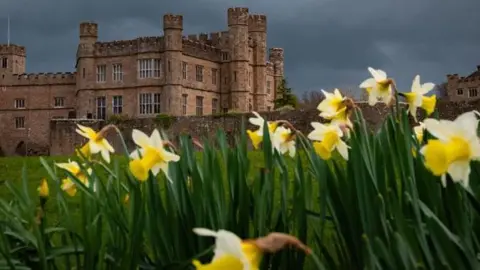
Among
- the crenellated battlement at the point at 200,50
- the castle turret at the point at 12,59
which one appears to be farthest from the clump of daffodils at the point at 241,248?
the castle turret at the point at 12,59

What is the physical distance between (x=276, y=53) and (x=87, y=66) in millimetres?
17781

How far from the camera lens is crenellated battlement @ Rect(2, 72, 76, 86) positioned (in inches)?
1876

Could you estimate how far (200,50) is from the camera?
42438mm

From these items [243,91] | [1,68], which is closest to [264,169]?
[243,91]

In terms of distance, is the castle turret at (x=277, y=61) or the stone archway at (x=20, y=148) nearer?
the stone archway at (x=20, y=148)

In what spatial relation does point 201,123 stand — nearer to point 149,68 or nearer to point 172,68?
point 172,68

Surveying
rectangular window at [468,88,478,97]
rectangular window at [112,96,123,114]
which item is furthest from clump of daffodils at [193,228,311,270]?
rectangular window at [468,88,478,97]

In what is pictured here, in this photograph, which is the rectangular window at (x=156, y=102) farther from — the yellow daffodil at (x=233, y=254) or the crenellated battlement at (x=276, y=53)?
the yellow daffodil at (x=233, y=254)

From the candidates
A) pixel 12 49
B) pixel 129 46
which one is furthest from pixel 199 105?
pixel 12 49

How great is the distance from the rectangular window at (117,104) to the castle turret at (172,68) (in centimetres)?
301

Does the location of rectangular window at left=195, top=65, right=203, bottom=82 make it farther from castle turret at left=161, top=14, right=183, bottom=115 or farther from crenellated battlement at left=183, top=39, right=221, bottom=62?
castle turret at left=161, top=14, right=183, bottom=115

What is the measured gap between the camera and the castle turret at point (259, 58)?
45.8 m

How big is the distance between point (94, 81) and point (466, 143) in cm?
4124

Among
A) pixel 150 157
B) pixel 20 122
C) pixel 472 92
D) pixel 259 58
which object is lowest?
pixel 150 157
